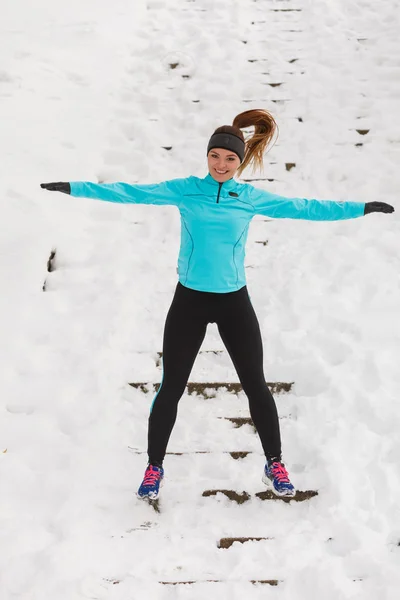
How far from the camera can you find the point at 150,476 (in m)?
2.82

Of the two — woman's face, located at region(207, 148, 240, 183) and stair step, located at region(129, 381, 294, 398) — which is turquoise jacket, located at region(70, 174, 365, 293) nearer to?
woman's face, located at region(207, 148, 240, 183)

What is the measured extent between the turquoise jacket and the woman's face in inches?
1.3

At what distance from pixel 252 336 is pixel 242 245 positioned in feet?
1.45

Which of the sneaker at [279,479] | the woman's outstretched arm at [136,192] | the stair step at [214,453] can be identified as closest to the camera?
the woman's outstretched arm at [136,192]

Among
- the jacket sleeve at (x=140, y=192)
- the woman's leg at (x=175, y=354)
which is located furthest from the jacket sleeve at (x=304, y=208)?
the woman's leg at (x=175, y=354)

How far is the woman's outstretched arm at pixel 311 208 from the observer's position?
2.66 metres

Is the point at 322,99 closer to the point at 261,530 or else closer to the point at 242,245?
the point at 242,245

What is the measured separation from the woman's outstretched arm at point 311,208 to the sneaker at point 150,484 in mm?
1386

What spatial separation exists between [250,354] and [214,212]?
27.4 inches

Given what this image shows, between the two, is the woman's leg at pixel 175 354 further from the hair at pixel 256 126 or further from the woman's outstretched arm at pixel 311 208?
the hair at pixel 256 126

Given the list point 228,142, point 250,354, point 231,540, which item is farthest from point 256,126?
point 231,540

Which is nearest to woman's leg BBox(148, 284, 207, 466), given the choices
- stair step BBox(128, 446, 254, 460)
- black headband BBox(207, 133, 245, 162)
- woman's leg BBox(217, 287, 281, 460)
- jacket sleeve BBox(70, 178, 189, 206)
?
woman's leg BBox(217, 287, 281, 460)

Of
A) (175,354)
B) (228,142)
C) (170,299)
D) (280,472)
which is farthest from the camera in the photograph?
(170,299)

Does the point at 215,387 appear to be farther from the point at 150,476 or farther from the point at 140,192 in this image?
the point at 140,192
